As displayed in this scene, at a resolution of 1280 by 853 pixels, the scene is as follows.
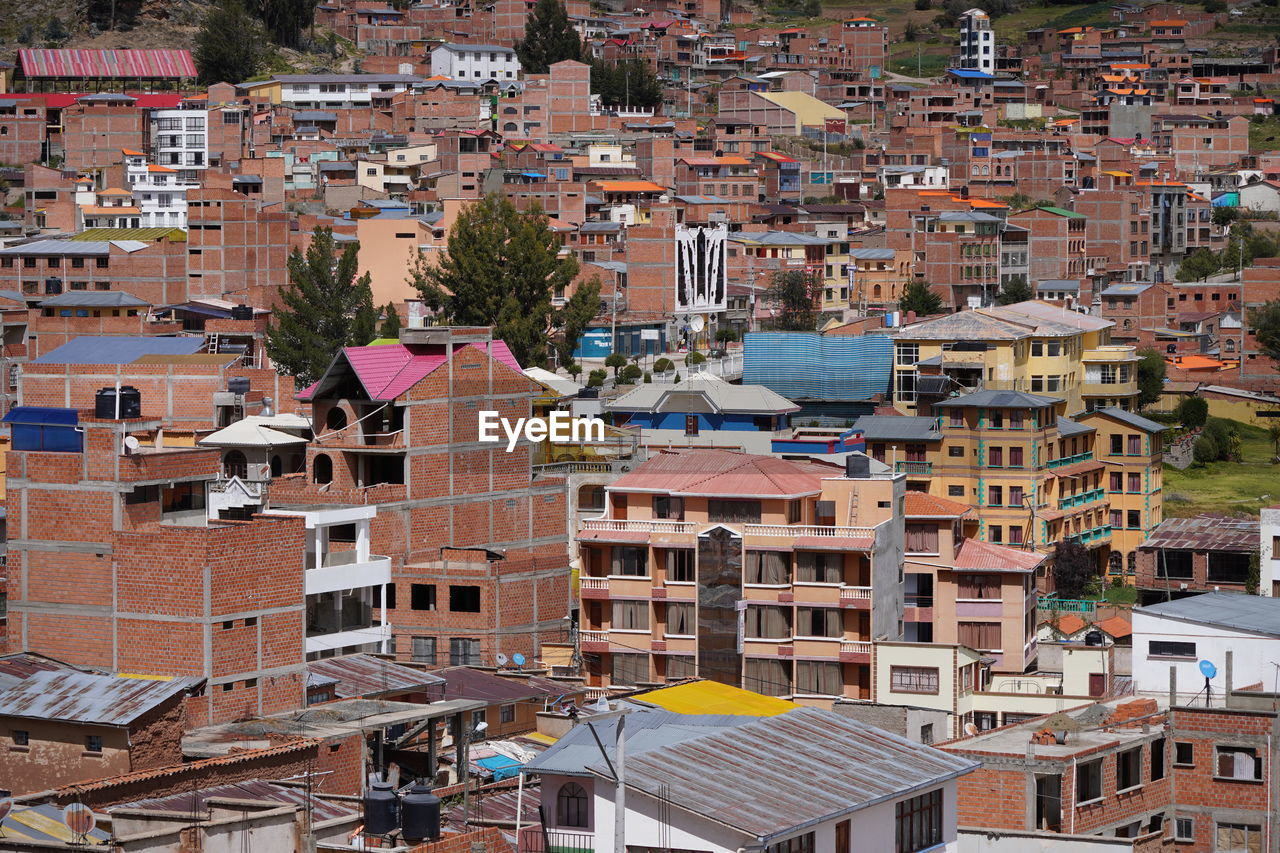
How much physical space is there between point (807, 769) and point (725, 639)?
61.0ft

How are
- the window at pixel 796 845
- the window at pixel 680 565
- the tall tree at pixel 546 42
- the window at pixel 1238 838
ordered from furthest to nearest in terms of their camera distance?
1. the tall tree at pixel 546 42
2. the window at pixel 680 565
3. the window at pixel 1238 838
4. the window at pixel 796 845

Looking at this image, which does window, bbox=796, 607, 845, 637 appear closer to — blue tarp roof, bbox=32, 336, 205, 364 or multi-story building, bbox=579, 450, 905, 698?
multi-story building, bbox=579, 450, 905, 698

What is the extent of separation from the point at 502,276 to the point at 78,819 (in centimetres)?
5635

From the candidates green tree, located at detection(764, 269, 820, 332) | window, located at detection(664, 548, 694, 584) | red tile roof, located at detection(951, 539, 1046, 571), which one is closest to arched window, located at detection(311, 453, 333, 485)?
window, located at detection(664, 548, 694, 584)

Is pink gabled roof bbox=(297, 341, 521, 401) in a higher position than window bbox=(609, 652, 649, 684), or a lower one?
higher

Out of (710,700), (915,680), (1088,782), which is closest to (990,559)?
(915,680)

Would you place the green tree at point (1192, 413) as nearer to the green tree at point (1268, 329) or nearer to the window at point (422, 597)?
the green tree at point (1268, 329)

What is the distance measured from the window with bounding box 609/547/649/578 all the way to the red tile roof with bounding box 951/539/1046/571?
7.73 meters

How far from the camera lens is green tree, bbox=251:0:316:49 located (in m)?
147

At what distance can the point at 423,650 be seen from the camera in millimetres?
45031

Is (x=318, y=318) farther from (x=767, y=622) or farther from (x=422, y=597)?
(x=767, y=622)

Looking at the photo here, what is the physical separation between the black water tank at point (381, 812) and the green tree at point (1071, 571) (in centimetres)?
3976

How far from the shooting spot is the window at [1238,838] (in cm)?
3425

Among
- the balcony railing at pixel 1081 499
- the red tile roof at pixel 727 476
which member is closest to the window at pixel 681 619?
the red tile roof at pixel 727 476
